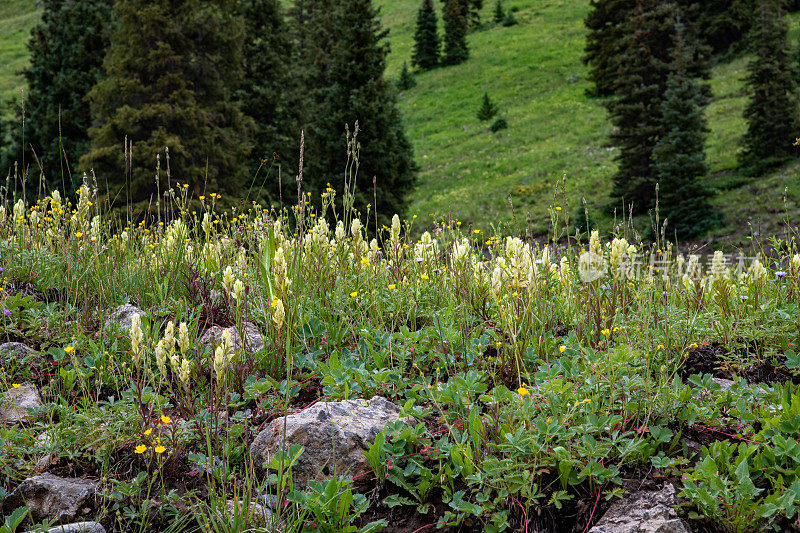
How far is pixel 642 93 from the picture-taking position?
67.9 ft

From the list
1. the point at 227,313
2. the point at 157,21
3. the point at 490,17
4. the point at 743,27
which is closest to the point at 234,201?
the point at 157,21

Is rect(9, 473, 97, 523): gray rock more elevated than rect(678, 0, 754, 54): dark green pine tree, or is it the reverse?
rect(678, 0, 754, 54): dark green pine tree

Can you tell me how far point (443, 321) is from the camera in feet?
11.9

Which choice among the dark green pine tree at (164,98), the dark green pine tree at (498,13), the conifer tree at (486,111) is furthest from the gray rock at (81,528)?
the dark green pine tree at (498,13)

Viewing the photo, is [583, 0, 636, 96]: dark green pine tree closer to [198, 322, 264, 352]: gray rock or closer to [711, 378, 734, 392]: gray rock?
[711, 378, 734, 392]: gray rock

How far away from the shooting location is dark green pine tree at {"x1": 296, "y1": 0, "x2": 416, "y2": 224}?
19.6m

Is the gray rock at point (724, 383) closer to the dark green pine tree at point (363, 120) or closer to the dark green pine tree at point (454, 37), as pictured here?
the dark green pine tree at point (363, 120)

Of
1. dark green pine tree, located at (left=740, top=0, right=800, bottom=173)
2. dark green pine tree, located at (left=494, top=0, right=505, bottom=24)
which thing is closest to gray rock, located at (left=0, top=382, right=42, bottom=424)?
dark green pine tree, located at (left=740, top=0, right=800, bottom=173)

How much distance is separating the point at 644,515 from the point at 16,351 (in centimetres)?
343

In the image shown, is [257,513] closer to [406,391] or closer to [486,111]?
[406,391]

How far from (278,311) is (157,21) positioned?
60.3 feet

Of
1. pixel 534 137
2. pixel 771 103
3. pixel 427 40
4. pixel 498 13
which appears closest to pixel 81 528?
pixel 771 103

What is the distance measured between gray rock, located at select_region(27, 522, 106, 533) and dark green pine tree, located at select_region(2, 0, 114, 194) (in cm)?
2253

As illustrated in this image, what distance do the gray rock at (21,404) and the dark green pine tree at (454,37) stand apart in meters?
50.6
